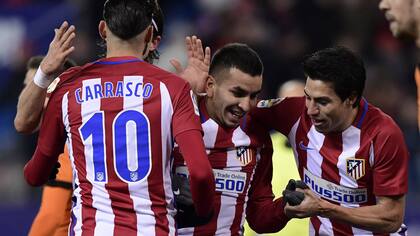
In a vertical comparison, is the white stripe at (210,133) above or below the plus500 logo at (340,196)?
above

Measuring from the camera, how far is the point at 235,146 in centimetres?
496

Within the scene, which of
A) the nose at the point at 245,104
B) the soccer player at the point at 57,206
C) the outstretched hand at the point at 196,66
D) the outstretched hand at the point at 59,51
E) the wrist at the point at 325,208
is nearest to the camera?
the outstretched hand at the point at 59,51

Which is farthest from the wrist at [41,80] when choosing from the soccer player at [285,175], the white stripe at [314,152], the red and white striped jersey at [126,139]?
the soccer player at [285,175]

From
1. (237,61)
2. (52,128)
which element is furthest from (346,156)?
(52,128)

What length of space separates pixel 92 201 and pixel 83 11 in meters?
7.72

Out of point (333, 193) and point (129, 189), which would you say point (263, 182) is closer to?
point (333, 193)

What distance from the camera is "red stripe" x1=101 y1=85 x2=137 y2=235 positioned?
4.21 meters

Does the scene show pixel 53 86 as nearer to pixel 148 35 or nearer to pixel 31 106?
pixel 31 106

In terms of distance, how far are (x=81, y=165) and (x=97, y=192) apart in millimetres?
142

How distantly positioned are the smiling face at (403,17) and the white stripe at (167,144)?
1.29m

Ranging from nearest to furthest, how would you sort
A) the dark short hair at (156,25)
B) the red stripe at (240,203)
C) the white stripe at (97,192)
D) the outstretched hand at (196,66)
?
1. the white stripe at (97,192)
2. the dark short hair at (156,25)
3. the outstretched hand at (196,66)
4. the red stripe at (240,203)

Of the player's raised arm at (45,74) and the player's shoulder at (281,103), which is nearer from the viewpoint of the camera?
the player's raised arm at (45,74)

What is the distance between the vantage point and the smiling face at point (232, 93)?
4.79m

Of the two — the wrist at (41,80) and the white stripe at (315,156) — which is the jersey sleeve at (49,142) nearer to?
the wrist at (41,80)
